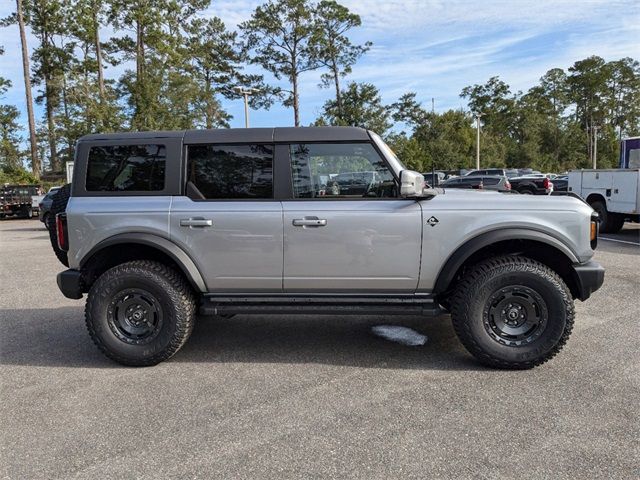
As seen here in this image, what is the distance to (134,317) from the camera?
14.2 feet

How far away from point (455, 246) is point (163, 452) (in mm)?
2589

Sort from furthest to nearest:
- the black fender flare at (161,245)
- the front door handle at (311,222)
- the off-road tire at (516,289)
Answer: the black fender flare at (161,245), the front door handle at (311,222), the off-road tire at (516,289)

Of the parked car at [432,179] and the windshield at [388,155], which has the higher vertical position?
the windshield at [388,155]

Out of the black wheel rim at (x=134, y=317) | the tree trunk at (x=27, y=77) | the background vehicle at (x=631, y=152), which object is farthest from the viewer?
the tree trunk at (x=27, y=77)

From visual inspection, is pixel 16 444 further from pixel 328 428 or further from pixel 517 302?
pixel 517 302

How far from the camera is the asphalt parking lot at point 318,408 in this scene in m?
2.76

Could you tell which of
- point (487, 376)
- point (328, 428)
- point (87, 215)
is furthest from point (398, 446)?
point (87, 215)

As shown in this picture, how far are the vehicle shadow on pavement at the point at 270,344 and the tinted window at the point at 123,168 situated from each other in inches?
61.6

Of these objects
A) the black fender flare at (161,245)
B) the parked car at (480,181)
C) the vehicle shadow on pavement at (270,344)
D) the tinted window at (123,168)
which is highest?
the tinted window at (123,168)

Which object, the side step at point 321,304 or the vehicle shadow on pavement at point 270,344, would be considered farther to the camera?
the vehicle shadow on pavement at point 270,344

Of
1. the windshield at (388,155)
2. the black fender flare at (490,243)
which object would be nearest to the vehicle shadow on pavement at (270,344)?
the black fender flare at (490,243)

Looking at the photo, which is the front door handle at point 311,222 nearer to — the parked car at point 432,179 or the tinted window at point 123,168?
the parked car at point 432,179

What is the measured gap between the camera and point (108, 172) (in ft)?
14.2

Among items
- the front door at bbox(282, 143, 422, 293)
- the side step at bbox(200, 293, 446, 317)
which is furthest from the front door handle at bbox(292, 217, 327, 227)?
the side step at bbox(200, 293, 446, 317)
